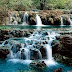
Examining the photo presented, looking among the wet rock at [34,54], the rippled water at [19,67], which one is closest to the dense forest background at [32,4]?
the wet rock at [34,54]

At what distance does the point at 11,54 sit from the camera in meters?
10.4

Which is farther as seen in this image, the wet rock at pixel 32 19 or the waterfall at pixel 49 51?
the wet rock at pixel 32 19

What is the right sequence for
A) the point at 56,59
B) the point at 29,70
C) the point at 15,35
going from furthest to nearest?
the point at 15,35 → the point at 56,59 → the point at 29,70

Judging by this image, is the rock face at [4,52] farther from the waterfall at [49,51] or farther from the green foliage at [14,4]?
the green foliage at [14,4]

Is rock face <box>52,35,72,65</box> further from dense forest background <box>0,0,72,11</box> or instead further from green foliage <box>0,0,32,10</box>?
green foliage <box>0,0,32,10</box>

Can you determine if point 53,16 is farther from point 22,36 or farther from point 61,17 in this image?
point 22,36

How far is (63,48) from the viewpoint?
34.0 feet

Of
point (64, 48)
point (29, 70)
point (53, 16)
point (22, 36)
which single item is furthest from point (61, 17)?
point (29, 70)

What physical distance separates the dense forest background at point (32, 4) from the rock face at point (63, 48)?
1223cm

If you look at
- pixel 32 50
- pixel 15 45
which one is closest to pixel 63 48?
pixel 32 50

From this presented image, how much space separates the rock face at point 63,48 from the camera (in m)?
10.2

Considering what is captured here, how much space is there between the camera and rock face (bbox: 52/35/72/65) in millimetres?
10211

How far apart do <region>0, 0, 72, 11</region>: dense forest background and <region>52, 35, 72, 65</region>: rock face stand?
12.2m

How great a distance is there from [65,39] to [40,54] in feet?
6.95
